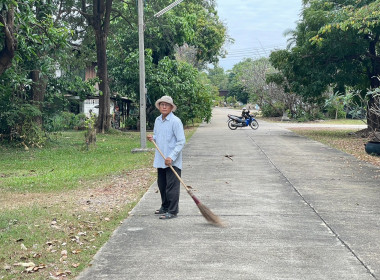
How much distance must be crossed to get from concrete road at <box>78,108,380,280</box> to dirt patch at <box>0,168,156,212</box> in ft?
1.68

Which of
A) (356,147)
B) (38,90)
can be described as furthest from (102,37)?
(356,147)

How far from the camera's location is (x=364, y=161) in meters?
14.6

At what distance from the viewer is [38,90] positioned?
2036cm

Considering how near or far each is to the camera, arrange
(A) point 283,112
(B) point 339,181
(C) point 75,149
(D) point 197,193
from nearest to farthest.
Result: (D) point 197,193 → (B) point 339,181 → (C) point 75,149 → (A) point 283,112

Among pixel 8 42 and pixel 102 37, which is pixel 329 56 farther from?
pixel 8 42

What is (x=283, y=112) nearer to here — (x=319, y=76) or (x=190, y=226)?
(x=319, y=76)

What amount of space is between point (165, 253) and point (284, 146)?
554 inches

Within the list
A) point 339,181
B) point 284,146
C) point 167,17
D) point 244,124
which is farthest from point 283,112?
point 339,181

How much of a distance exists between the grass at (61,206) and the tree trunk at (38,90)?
4.01 metres

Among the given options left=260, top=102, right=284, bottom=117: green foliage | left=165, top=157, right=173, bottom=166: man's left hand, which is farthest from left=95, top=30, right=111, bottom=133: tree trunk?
left=260, top=102, right=284, bottom=117: green foliage

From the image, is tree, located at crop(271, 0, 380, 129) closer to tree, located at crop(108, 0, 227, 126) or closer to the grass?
tree, located at crop(108, 0, 227, 126)

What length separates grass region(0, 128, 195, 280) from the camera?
220 inches

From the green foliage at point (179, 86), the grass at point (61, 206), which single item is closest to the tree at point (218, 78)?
the green foliage at point (179, 86)

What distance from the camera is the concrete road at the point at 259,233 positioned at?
5.19m
